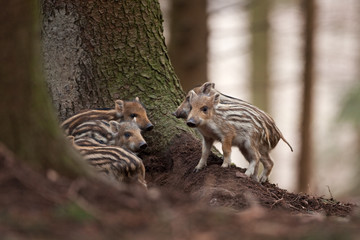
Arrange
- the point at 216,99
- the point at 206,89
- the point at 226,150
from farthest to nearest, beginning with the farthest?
the point at 206,89 < the point at 216,99 < the point at 226,150

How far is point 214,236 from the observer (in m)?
2.56

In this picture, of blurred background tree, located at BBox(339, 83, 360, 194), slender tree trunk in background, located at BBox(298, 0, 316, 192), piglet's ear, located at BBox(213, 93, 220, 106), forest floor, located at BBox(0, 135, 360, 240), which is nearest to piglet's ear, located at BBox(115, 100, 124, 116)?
piglet's ear, located at BBox(213, 93, 220, 106)

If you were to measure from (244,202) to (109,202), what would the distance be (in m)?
1.78

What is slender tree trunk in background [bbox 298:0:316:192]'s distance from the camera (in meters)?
9.80

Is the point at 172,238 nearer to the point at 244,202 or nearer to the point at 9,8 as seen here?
the point at 9,8

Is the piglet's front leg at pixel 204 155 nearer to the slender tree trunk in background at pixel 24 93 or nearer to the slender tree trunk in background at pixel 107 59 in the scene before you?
the slender tree trunk in background at pixel 107 59

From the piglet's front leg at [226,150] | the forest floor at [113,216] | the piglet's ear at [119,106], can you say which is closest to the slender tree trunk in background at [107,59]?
the piglet's ear at [119,106]

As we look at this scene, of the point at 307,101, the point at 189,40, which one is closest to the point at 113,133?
the point at 189,40

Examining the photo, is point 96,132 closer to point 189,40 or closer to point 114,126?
point 114,126

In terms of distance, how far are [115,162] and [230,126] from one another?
116cm

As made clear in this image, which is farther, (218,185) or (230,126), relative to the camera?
(230,126)

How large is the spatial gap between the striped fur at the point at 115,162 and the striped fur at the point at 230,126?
2.10 ft

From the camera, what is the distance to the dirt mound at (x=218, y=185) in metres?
4.55

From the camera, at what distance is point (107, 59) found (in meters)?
5.92
